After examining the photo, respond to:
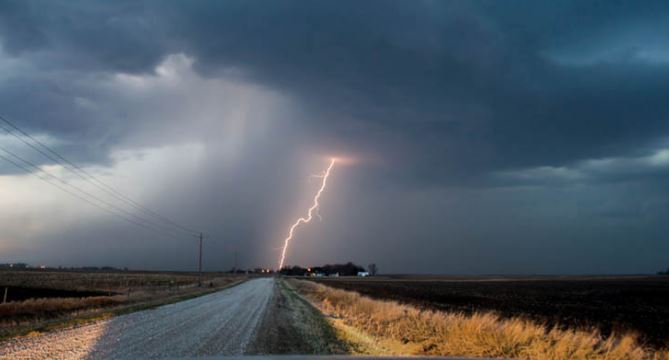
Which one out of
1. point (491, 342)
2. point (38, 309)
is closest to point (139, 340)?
point (491, 342)

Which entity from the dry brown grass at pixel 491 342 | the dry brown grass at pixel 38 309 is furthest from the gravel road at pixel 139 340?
the dry brown grass at pixel 38 309

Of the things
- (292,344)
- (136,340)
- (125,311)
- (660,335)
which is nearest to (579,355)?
(292,344)

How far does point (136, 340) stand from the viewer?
17.4 meters

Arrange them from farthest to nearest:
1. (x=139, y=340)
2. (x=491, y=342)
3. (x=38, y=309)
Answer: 1. (x=38, y=309)
2. (x=139, y=340)
3. (x=491, y=342)

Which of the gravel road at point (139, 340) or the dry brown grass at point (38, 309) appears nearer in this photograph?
the gravel road at point (139, 340)

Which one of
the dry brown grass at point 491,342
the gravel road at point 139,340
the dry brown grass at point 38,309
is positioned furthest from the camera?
the dry brown grass at point 38,309

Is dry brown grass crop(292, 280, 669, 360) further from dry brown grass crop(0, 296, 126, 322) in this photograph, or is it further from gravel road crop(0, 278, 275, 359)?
dry brown grass crop(0, 296, 126, 322)

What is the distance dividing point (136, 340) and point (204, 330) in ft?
12.2

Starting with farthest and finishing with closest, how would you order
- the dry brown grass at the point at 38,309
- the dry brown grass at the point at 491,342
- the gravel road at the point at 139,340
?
the dry brown grass at the point at 38,309 → the gravel road at the point at 139,340 → the dry brown grass at the point at 491,342

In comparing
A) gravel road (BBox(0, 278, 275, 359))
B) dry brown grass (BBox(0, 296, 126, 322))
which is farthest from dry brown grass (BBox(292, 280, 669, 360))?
dry brown grass (BBox(0, 296, 126, 322))

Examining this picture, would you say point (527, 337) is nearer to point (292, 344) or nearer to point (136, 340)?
point (292, 344)

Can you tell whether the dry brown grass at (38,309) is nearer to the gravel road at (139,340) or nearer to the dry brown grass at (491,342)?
the gravel road at (139,340)

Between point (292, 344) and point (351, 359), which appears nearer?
point (351, 359)

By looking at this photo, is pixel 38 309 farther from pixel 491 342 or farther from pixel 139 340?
pixel 491 342
